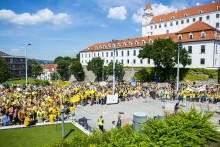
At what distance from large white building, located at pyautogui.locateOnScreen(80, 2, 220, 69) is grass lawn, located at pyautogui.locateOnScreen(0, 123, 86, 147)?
31.8 meters

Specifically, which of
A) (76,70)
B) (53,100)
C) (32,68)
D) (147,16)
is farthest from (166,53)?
(32,68)

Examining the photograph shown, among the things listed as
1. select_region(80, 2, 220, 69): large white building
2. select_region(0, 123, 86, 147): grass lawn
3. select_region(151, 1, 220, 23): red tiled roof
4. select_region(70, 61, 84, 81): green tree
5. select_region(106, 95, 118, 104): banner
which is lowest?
select_region(0, 123, 86, 147): grass lawn

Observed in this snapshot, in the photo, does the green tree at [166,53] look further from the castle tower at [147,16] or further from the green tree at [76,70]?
the castle tower at [147,16]

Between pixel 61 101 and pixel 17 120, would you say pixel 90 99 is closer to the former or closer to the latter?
pixel 61 101

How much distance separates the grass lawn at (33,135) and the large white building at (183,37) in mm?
31775

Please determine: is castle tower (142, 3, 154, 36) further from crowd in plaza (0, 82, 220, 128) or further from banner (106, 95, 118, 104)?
banner (106, 95, 118, 104)

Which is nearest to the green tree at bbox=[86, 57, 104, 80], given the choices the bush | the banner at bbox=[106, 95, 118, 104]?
the banner at bbox=[106, 95, 118, 104]

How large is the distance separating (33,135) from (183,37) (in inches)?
1798

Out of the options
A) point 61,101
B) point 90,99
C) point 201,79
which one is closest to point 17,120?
point 61,101

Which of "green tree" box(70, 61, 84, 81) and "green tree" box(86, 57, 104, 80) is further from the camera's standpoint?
"green tree" box(70, 61, 84, 81)

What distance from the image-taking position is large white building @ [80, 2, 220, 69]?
132 ft

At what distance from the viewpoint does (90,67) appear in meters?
60.6

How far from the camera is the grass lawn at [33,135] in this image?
32.8ft

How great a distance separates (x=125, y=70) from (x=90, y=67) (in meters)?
14.3
